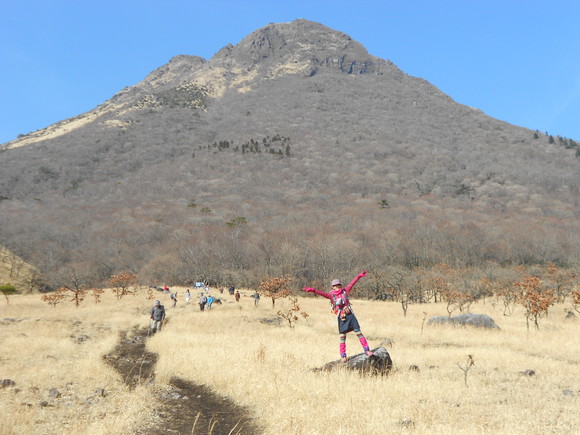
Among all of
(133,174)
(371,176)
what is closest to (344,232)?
(371,176)

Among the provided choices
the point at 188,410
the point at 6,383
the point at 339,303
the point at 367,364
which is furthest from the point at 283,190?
the point at 188,410

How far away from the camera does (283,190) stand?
380 feet

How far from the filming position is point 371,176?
12725 cm

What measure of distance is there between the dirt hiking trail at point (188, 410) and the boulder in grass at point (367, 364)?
Answer: 2746 mm

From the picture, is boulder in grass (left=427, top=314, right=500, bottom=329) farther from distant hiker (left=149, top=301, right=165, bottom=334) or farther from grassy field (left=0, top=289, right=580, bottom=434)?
distant hiker (left=149, top=301, right=165, bottom=334)

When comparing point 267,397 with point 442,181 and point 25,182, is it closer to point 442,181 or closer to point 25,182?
point 442,181

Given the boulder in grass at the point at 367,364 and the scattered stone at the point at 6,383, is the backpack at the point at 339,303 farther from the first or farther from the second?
the scattered stone at the point at 6,383

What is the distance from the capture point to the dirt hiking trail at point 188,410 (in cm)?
675

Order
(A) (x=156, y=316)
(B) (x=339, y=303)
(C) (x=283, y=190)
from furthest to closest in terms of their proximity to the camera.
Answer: (C) (x=283, y=190), (A) (x=156, y=316), (B) (x=339, y=303)

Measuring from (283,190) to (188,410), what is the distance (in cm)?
10865

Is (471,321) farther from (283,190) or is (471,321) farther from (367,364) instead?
(283,190)

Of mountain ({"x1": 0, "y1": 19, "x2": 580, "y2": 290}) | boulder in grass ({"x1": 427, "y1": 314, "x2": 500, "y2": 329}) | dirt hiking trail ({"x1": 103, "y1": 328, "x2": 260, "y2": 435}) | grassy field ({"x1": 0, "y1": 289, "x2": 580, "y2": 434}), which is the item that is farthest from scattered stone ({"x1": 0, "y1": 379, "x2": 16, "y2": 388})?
mountain ({"x1": 0, "y1": 19, "x2": 580, "y2": 290})

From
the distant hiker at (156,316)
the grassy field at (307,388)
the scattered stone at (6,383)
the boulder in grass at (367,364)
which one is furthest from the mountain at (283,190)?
the boulder in grass at (367,364)

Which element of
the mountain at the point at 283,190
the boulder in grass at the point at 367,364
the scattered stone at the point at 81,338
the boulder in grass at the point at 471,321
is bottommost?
the scattered stone at the point at 81,338
